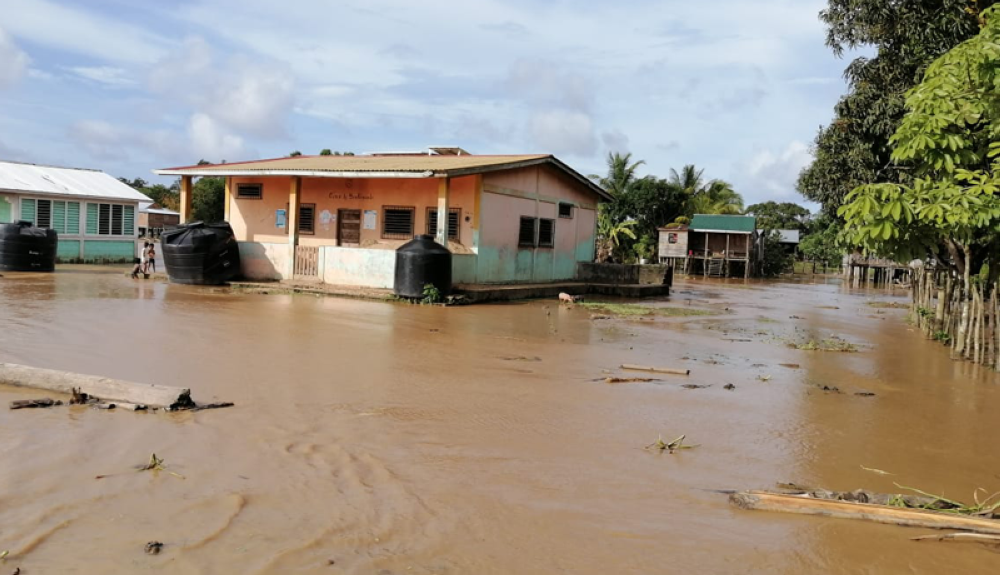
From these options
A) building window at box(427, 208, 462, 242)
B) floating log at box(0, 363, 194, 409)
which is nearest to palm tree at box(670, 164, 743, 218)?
building window at box(427, 208, 462, 242)

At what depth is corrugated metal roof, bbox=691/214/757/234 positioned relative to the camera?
41878 mm

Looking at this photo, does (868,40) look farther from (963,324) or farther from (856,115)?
(963,324)

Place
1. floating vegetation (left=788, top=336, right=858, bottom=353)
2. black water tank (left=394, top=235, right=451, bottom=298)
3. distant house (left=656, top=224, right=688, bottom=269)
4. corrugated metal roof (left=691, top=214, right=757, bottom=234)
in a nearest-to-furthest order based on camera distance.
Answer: floating vegetation (left=788, top=336, right=858, bottom=353) < black water tank (left=394, top=235, right=451, bottom=298) < corrugated metal roof (left=691, top=214, right=757, bottom=234) < distant house (left=656, top=224, right=688, bottom=269)

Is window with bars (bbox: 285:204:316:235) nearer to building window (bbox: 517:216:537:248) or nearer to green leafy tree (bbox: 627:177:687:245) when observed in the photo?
building window (bbox: 517:216:537:248)

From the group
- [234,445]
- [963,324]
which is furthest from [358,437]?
[963,324]

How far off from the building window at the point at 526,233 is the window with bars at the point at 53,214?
51.6 ft

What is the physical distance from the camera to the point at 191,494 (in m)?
4.53

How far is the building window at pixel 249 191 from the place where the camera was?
2336 centimetres

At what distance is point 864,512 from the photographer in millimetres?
4508

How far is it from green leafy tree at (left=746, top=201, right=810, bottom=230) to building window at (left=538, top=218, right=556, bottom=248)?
49.6 m

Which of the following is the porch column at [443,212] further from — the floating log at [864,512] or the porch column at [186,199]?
the floating log at [864,512]

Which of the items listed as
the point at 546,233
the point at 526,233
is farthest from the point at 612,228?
the point at 526,233

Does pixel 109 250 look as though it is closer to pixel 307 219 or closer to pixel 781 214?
pixel 307 219

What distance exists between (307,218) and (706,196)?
34748mm
